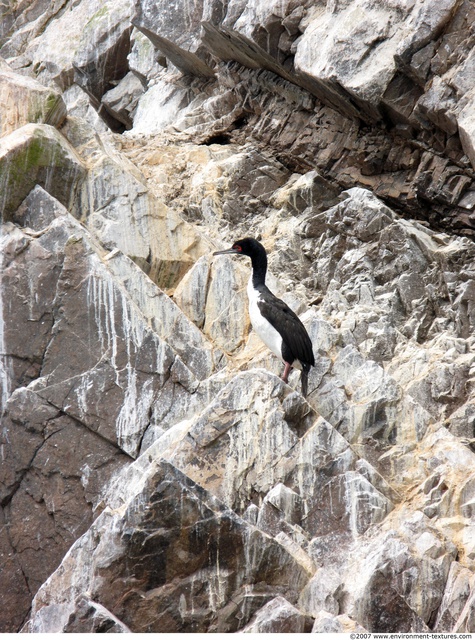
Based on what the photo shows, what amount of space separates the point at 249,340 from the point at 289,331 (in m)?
1.49

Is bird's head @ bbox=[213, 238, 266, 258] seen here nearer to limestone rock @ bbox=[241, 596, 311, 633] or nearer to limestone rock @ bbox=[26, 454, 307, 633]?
limestone rock @ bbox=[26, 454, 307, 633]

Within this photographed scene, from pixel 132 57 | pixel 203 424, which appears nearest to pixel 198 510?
pixel 203 424

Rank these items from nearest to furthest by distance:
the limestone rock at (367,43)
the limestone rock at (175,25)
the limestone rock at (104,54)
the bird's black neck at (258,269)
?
the bird's black neck at (258,269) < the limestone rock at (367,43) < the limestone rock at (175,25) < the limestone rock at (104,54)

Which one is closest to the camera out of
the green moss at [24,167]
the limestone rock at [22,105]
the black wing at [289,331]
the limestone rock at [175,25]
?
the black wing at [289,331]

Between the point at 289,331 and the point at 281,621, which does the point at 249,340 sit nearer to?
the point at 289,331

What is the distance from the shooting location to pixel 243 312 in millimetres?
15000

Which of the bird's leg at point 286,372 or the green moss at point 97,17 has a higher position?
the bird's leg at point 286,372

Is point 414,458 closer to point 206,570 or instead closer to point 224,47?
point 206,570

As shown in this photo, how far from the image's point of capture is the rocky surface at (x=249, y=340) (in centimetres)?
1043

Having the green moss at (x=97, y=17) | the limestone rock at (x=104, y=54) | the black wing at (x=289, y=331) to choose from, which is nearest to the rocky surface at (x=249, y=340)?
the black wing at (x=289, y=331)

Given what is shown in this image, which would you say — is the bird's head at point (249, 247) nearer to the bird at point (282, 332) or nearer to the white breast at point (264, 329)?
the bird at point (282, 332)

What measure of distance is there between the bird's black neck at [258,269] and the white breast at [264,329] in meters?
0.30

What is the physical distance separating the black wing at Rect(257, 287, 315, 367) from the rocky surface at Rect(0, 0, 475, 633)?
1.94 ft

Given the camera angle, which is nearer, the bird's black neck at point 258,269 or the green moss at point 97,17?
the bird's black neck at point 258,269
